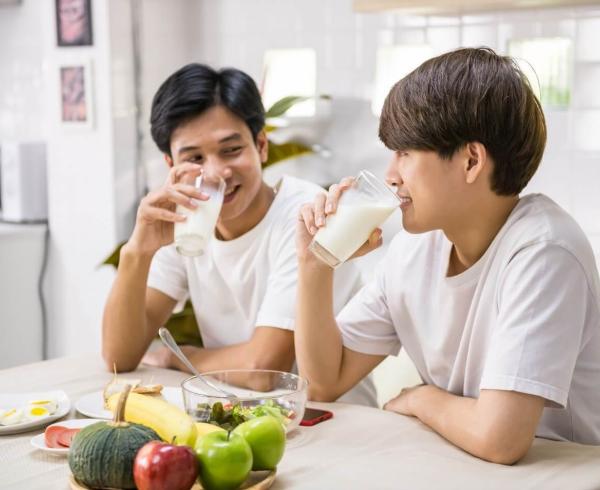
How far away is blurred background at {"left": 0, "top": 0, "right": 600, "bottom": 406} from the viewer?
2758 mm

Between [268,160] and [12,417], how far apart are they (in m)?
1.67

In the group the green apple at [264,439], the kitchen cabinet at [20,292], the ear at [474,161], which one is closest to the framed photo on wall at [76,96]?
the kitchen cabinet at [20,292]

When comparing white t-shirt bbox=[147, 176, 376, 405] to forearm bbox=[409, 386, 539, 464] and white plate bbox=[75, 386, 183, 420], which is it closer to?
white plate bbox=[75, 386, 183, 420]

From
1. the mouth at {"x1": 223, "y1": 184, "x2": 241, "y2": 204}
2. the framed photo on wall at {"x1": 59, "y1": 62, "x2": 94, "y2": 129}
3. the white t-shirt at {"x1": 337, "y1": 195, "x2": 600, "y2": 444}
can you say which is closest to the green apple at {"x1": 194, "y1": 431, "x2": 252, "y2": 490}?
the white t-shirt at {"x1": 337, "y1": 195, "x2": 600, "y2": 444}

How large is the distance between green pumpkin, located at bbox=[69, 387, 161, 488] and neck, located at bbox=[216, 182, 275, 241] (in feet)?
3.46

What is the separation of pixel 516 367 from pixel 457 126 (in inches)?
15.8

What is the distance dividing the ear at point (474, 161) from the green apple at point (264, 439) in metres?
0.56

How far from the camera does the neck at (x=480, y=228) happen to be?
1617 mm

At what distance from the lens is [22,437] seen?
1572 millimetres

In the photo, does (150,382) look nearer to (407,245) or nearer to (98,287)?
(407,245)

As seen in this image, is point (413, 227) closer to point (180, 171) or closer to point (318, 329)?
point (318, 329)

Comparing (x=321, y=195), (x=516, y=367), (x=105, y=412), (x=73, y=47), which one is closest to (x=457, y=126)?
(x=321, y=195)

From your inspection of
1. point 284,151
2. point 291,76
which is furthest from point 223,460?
point 291,76

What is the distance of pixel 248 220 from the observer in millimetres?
2270
